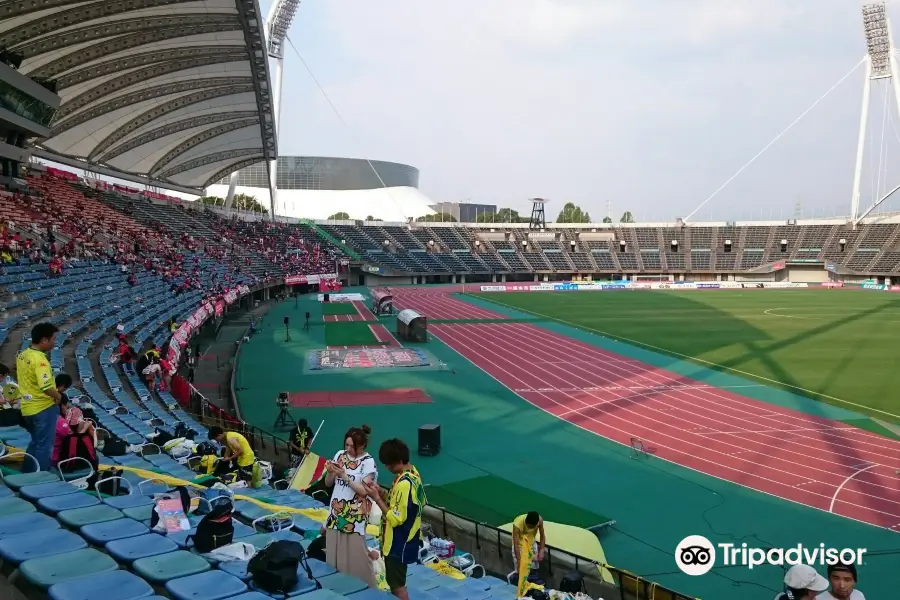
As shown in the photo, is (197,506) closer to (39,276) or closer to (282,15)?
(39,276)

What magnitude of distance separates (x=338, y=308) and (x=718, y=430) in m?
35.4

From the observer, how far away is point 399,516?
4.77m

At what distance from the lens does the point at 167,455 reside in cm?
998

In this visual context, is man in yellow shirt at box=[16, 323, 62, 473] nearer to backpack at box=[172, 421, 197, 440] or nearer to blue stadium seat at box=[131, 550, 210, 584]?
blue stadium seat at box=[131, 550, 210, 584]

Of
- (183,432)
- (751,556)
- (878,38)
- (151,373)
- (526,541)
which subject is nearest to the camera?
(526,541)

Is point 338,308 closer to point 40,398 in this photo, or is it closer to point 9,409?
point 9,409

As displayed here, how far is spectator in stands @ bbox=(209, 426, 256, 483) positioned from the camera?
9055mm

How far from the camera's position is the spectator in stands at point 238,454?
29.7 feet

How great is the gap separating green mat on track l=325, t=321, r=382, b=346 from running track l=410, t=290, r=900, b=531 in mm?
6757

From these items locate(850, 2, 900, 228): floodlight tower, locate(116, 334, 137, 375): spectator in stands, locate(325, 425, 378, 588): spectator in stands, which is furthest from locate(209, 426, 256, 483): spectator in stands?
locate(850, 2, 900, 228): floodlight tower

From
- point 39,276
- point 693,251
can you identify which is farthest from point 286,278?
point 693,251

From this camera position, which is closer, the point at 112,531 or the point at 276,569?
the point at 276,569

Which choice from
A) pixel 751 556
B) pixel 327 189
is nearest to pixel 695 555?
pixel 751 556

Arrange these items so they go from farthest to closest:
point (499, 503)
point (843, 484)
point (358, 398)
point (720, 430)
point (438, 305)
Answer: point (438, 305) → point (358, 398) → point (720, 430) → point (843, 484) → point (499, 503)
